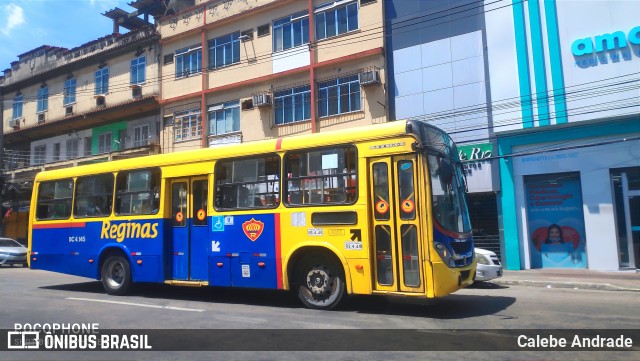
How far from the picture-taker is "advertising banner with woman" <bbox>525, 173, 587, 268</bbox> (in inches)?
629

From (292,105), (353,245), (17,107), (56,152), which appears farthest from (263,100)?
(17,107)

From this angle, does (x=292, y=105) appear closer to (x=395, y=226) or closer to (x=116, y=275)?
(x=116, y=275)

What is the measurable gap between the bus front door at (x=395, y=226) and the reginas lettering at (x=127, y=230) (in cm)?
491

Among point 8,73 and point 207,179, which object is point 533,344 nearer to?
point 207,179

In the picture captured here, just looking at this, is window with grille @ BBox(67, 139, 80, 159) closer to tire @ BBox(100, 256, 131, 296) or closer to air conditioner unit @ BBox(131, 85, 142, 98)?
air conditioner unit @ BBox(131, 85, 142, 98)

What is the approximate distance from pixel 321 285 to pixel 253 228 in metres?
1.68

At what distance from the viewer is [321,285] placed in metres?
8.29

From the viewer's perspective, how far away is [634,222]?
15.2 metres

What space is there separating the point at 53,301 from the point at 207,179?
408 centimetres

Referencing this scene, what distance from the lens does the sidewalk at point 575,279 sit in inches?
480

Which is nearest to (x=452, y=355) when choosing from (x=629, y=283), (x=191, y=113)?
(x=629, y=283)

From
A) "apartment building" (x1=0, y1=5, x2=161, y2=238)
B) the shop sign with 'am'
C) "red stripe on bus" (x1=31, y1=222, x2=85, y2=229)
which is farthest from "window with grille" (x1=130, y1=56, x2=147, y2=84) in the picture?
the shop sign with 'am'

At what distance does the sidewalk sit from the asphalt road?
3.33 ft

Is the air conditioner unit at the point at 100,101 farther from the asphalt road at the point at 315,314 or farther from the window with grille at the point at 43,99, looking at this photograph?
the asphalt road at the point at 315,314
